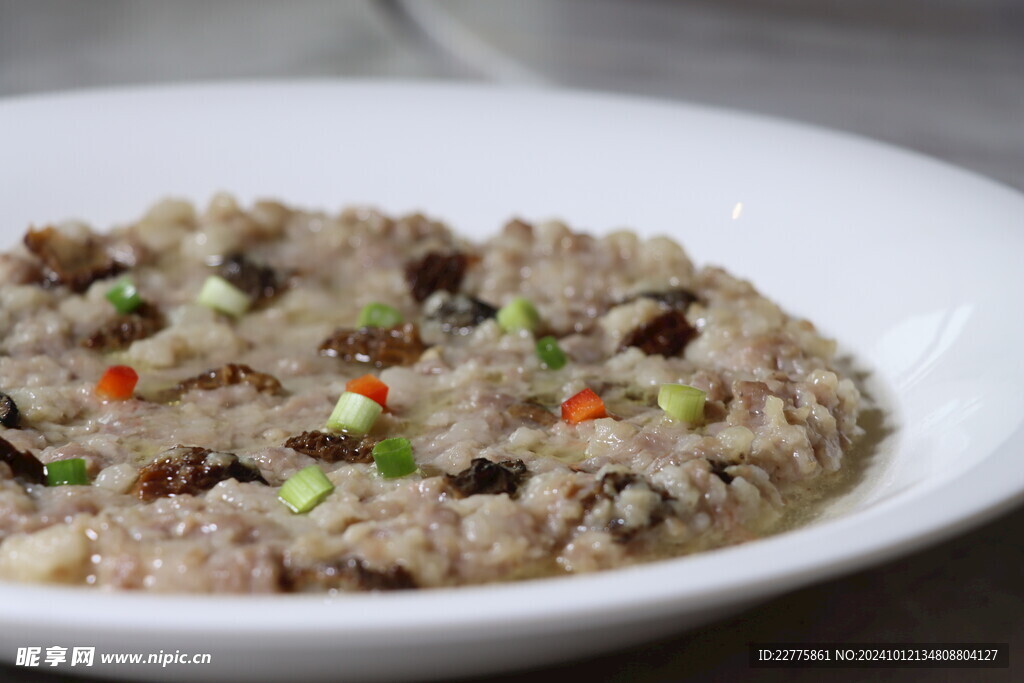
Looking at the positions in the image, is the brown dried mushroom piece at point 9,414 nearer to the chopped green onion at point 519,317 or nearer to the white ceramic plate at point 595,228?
the white ceramic plate at point 595,228

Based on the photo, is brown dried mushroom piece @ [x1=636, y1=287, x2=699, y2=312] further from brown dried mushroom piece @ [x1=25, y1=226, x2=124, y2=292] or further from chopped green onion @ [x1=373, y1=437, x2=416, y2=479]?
brown dried mushroom piece @ [x1=25, y1=226, x2=124, y2=292]

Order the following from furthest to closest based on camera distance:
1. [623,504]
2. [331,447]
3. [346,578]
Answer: [331,447]
[623,504]
[346,578]

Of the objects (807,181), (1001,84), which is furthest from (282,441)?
(1001,84)

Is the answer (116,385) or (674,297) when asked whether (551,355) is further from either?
(116,385)

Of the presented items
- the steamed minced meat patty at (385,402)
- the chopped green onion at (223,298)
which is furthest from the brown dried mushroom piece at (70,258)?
the chopped green onion at (223,298)

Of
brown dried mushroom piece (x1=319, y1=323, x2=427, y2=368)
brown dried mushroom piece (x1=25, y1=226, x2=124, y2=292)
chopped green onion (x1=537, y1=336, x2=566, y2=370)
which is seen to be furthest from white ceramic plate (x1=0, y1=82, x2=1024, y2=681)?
brown dried mushroom piece (x1=319, y1=323, x2=427, y2=368)

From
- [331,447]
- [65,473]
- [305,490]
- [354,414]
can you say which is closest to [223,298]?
[354,414]

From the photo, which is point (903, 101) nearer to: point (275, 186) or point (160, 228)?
point (275, 186)
